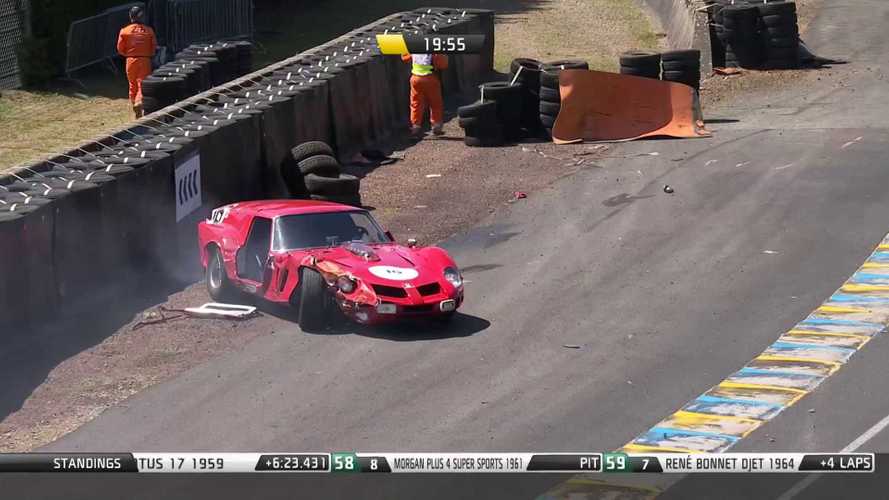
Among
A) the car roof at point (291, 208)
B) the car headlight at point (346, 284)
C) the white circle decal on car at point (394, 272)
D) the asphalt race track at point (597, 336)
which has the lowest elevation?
the asphalt race track at point (597, 336)

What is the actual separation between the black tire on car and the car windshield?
1.96 feet

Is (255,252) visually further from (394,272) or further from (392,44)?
(392,44)

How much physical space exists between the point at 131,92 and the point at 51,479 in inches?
688

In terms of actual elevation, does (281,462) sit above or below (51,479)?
above

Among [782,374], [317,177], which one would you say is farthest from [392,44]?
[782,374]

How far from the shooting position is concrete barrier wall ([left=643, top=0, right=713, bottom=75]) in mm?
30984

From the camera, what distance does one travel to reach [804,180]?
22.2 m

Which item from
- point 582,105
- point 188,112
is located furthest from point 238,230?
point 582,105

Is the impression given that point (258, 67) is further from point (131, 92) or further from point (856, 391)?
point (856, 391)

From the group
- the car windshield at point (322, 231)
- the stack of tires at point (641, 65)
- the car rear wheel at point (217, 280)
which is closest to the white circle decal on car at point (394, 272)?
the car windshield at point (322, 231)

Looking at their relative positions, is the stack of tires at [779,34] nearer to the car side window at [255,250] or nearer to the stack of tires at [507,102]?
the stack of tires at [507,102]

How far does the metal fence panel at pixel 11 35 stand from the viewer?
30.7 m

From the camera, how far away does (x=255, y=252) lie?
1698 cm

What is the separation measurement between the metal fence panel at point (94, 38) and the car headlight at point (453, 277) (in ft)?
58.9
